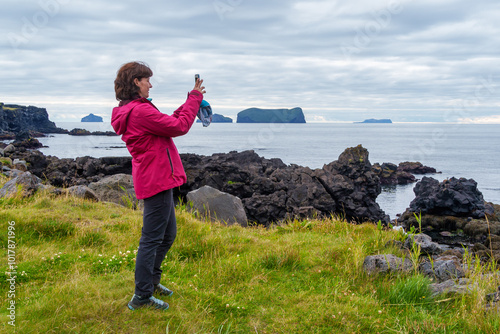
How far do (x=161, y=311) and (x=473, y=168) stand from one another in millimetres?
67749

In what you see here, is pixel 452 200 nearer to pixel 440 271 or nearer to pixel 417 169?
pixel 440 271

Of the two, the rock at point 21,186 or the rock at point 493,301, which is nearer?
the rock at point 493,301

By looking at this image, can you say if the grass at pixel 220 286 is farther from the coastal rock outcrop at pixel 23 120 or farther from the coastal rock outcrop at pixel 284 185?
the coastal rock outcrop at pixel 23 120

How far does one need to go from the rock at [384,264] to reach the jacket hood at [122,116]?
4134mm

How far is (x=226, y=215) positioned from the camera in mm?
12742

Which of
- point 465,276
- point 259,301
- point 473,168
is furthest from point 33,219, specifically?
point 473,168

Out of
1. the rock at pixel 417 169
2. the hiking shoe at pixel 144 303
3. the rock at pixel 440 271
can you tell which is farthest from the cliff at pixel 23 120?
the rock at pixel 440 271

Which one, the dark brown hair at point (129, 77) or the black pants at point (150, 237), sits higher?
the dark brown hair at point (129, 77)

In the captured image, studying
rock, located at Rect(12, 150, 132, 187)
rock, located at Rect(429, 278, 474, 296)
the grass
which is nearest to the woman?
the grass

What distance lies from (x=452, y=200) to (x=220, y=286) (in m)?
25.3

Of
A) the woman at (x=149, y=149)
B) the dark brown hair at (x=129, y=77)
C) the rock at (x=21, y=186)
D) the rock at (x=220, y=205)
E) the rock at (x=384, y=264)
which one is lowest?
the rock at (x=220, y=205)

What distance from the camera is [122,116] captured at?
442cm

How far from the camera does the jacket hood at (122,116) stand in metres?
4.40

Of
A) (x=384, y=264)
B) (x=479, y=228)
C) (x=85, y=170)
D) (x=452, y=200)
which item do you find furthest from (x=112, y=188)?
(x=452, y=200)
